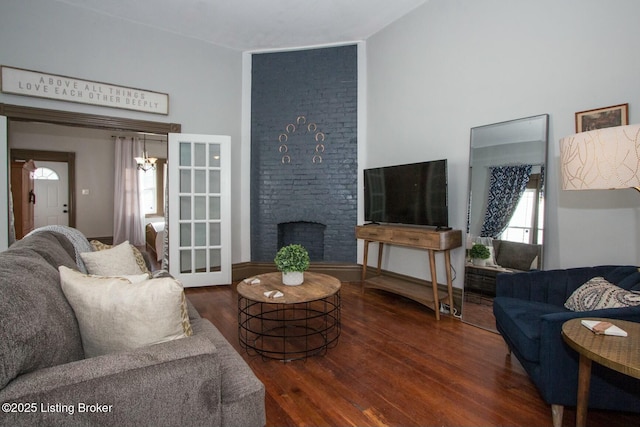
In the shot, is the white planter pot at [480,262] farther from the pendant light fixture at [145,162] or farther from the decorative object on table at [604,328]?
the pendant light fixture at [145,162]

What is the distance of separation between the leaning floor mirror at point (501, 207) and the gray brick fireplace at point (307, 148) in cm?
178

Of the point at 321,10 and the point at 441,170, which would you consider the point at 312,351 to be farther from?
the point at 321,10

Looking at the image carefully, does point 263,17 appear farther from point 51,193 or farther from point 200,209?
point 51,193

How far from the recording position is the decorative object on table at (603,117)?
7.50ft

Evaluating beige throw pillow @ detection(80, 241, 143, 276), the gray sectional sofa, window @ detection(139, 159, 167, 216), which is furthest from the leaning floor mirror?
window @ detection(139, 159, 167, 216)

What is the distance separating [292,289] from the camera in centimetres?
249

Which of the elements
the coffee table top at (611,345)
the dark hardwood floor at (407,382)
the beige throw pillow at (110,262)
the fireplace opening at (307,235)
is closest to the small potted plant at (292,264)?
the dark hardwood floor at (407,382)

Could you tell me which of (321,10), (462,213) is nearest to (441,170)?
(462,213)

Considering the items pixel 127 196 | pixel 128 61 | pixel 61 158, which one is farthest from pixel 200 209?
pixel 61 158

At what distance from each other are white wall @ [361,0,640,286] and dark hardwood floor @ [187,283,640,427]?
967 millimetres

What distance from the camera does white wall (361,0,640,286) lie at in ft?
7.73

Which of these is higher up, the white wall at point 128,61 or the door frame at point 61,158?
the white wall at point 128,61

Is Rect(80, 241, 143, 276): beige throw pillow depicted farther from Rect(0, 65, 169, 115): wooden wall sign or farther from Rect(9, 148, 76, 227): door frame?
Rect(9, 148, 76, 227): door frame

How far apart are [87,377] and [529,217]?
3.07 meters
